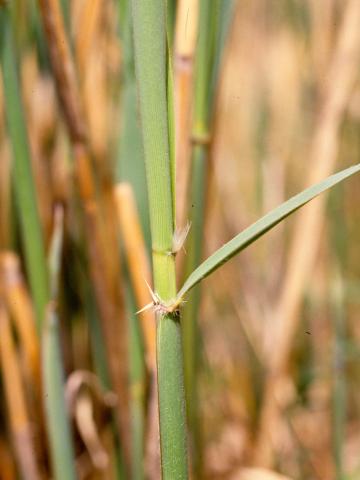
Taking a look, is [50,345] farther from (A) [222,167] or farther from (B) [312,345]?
(A) [222,167]

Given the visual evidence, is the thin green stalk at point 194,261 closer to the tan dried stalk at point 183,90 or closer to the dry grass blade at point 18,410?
the tan dried stalk at point 183,90

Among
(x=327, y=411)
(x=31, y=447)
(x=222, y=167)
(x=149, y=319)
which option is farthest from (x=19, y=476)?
(x=222, y=167)

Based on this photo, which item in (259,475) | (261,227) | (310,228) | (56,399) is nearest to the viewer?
(261,227)

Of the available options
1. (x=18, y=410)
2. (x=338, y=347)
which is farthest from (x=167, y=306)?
(x=338, y=347)

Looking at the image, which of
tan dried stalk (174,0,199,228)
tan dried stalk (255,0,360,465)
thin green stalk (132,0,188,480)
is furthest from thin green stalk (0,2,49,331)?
tan dried stalk (255,0,360,465)

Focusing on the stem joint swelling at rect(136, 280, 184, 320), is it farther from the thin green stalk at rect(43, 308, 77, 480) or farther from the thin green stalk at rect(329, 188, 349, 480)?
the thin green stalk at rect(329, 188, 349, 480)

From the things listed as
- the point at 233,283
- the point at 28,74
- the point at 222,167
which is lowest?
the point at 233,283

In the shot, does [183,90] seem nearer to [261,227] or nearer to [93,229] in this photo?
[93,229]

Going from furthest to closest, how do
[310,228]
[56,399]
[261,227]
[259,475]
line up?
1. [310,228]
2. [259,475]
3. [56,399]
4. [261,227]
